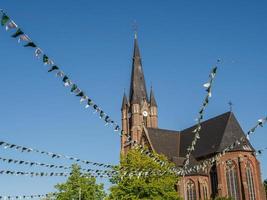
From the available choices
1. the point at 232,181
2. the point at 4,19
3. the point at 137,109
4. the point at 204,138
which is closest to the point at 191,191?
the point at 232,181

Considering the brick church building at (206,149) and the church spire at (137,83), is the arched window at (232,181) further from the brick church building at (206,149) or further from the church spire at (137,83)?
the church spire at (137,83)

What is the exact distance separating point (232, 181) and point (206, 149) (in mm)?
6013

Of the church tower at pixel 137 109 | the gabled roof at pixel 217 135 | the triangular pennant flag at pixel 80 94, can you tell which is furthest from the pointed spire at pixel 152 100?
the triangular pennant flag at pixel 80 94

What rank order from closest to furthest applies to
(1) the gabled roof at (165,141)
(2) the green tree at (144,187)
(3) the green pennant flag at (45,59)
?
(3) the green pennant flag at (45,59), (2) the green tree at (144,187), (1) the gabled roof at (165,141)

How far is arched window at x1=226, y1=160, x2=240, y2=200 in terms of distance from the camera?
48.6m

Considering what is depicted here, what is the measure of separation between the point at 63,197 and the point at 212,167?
1894 cm

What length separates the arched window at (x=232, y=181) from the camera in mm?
48612

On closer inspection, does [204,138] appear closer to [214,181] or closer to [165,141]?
[165,141]

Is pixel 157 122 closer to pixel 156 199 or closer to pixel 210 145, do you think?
pixel 210 145

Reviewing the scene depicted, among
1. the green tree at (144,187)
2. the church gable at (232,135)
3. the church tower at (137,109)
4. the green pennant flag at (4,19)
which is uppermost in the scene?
the church tower at (137,109)

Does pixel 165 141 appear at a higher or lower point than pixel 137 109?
lower

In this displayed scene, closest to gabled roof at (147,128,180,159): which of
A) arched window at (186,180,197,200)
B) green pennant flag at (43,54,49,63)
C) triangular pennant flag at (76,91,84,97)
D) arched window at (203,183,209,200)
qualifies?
arched window at (186,180,197,200)

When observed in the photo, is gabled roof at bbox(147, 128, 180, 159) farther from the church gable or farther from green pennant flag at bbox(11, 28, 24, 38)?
green pennant flag at bbox(11, 28, 24, 38)

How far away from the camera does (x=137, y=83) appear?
2643 inches
